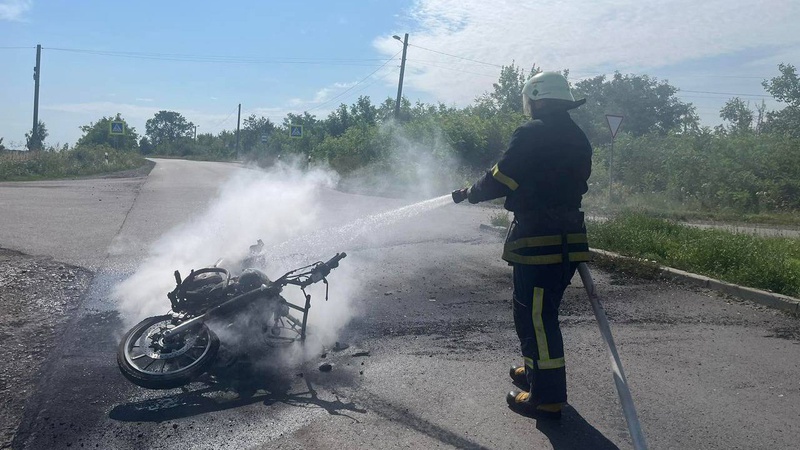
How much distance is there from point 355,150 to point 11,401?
22.6 m

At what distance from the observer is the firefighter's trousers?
14.0 feet

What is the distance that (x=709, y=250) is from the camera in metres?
9.30

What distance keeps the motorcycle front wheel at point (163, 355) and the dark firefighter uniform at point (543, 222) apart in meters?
2.32

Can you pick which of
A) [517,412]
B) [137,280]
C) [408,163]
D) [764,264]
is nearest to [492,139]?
[408,163]

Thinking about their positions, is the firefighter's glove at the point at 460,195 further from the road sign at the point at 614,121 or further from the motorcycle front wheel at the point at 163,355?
the road sign at the point at 614,121

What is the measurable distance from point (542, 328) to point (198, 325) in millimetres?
2545

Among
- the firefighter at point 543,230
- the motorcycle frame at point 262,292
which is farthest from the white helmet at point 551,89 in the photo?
the motorcycle frame at point 262,292

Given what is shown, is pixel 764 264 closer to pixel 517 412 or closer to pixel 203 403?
pixel 517 412

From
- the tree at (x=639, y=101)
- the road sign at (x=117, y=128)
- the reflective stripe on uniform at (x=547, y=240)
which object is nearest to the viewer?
the reflective stripe on uniform at (x=547, y=240)

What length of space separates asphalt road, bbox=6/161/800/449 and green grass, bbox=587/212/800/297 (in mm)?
630

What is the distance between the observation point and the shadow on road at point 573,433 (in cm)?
400

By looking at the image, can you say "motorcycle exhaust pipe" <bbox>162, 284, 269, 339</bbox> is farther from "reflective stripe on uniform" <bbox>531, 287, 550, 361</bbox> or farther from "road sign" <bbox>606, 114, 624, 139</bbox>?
"road sign" <bbox>606, 114, 624, 139</bbox>

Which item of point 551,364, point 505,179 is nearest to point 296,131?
point 505,179

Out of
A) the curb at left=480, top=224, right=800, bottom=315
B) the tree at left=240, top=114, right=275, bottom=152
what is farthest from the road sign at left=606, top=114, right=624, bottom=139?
the tree at left=240, top=114, right=275, bottom=152
